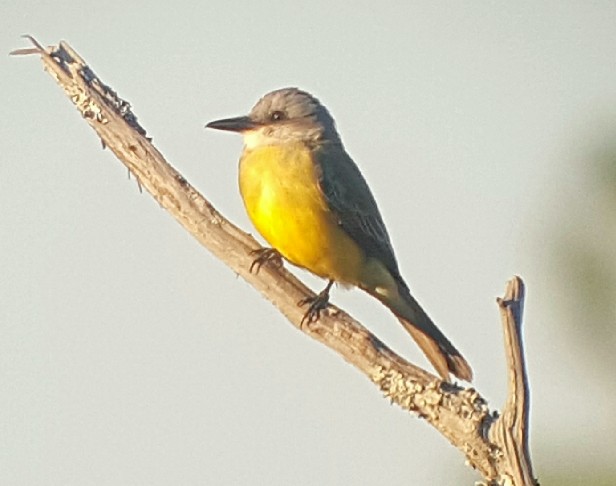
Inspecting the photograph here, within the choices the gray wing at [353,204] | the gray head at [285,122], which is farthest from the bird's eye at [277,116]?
the gray wing at [353,204]

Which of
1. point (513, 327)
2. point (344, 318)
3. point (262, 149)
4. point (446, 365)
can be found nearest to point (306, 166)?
point (262, 149)

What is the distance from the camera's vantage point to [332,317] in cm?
618

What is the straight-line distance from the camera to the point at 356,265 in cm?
802

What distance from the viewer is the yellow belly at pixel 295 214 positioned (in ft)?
25.2

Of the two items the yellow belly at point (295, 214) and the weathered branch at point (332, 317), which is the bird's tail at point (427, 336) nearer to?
the yellow belly at point (295, 214)

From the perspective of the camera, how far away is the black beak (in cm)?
835

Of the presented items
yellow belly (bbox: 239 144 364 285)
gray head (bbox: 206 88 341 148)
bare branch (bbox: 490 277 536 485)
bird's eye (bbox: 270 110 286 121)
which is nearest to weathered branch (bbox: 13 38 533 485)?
bare branch (bbox: 490 277 536 485)

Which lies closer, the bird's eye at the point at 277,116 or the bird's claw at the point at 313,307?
the bird's claw at the point at 313,307

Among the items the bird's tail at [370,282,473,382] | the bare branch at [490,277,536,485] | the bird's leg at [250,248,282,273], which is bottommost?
the bare branch at [490,277,536,485]

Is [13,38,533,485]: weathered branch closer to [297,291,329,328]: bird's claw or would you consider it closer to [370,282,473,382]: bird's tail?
Answer: [297,291,329,328]: bird's claw

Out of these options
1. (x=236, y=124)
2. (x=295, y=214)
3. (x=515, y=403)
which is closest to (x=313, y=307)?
(x=515, y=403)

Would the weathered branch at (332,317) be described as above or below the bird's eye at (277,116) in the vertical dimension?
below

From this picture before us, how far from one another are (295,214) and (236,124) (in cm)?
93

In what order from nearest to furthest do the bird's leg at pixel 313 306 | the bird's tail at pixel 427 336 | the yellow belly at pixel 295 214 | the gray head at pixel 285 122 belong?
the bird's leg at pixel 313 306 < the bird's tail at pixel 427 336 < the yellow belly at pixel 295 214 < the gray head at pixel 285 122
